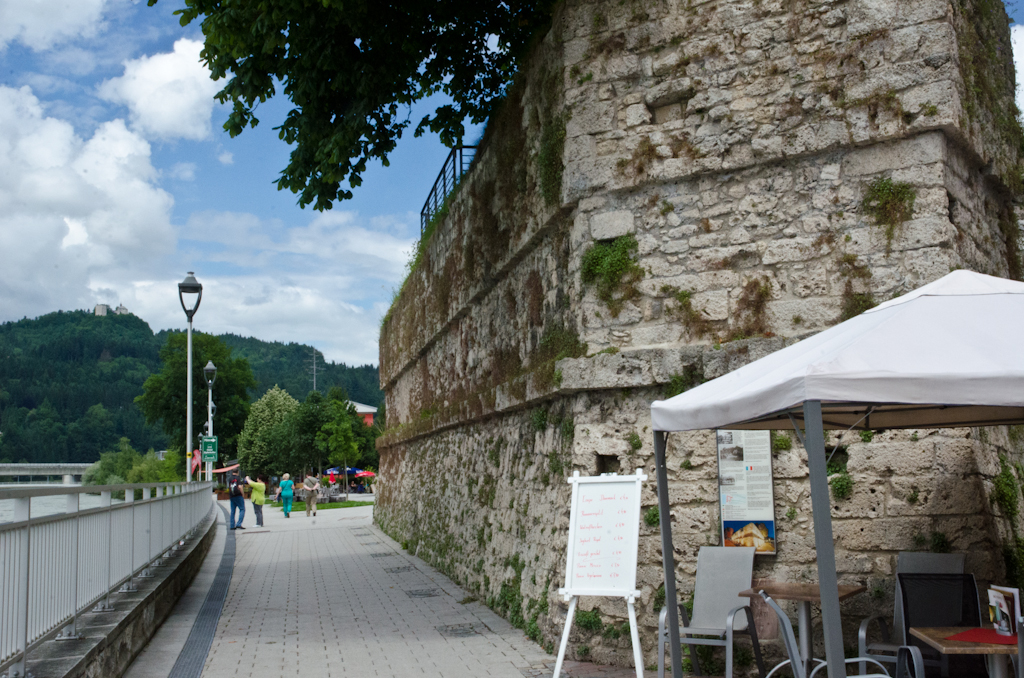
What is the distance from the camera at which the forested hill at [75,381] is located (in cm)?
9175

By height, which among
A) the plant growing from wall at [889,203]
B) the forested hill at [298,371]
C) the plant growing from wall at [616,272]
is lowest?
the plant growing from wall at [616,272]

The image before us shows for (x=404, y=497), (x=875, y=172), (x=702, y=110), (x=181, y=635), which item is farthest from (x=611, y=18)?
(x=404, y=497)

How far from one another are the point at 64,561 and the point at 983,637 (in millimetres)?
5291

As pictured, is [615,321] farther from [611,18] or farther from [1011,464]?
[1011,464]

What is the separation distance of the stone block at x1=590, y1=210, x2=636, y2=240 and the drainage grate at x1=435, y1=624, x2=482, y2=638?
12.6 feet

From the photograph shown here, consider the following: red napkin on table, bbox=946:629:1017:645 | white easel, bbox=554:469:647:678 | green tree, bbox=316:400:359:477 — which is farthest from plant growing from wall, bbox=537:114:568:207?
green tree, bbox=316:400:359:477

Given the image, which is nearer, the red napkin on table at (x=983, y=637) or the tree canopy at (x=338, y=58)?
the red napkin on table at (x=983, y=637)

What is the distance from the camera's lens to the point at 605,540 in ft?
19.3

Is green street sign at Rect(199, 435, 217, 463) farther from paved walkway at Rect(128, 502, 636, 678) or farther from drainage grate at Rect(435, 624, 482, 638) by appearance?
drainage grate at Rect(435, 624, 482, 638)

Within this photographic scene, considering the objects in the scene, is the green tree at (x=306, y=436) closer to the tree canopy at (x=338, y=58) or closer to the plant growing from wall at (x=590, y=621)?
the tree canopy at (x=338, y=58)

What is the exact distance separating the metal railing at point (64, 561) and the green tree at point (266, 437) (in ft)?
175

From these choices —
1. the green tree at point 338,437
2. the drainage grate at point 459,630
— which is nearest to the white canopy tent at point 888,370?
the drainage grate at point 459,630

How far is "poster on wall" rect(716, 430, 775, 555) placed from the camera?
639 centimetres

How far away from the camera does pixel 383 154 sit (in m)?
10.5
